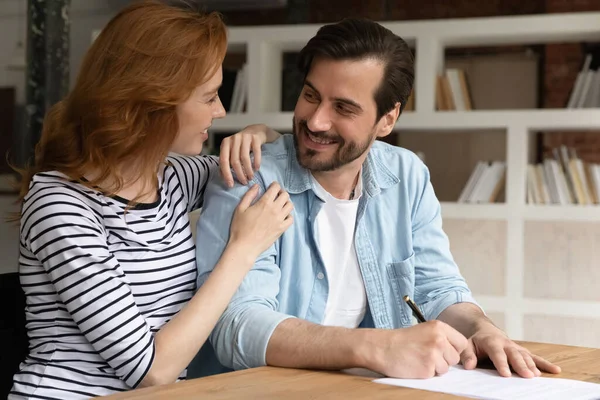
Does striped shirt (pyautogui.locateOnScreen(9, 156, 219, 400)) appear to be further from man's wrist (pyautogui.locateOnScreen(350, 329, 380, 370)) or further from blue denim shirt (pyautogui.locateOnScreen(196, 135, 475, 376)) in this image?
man's wrist (pyautogui.locateOnScreen(350, 329, 380, 370))

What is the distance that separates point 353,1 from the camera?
8.20 meters

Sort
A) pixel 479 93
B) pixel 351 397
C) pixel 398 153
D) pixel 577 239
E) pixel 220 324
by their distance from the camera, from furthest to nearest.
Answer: pixel 479 93 < pixel 577 239 < pixel 398 153 < pixel 220 324 < pixel 351 397

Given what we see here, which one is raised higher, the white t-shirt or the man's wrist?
the white t-shirt

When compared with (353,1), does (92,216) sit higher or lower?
lower

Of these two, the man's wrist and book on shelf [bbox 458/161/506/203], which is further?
book on shelf [bbox 458/161/506/203]

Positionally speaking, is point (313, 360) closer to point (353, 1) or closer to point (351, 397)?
point (351, 397)

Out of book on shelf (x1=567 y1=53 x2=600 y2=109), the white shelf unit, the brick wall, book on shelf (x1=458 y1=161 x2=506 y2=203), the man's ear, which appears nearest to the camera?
the man's ear

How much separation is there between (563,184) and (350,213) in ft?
8.83

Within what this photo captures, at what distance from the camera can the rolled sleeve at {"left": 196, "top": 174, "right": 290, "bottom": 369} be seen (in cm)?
143

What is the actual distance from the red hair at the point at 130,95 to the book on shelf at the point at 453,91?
3.24 meters

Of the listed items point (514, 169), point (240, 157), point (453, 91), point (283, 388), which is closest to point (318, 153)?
point (240, 157)

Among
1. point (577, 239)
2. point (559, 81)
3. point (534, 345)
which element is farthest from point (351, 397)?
point (559, 81)

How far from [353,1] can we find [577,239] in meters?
4.69

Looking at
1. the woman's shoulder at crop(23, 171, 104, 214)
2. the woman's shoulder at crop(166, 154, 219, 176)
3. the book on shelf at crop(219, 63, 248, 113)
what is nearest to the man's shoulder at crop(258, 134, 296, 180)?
the woman's shoulder at crop(166, 154, 219, 176)
